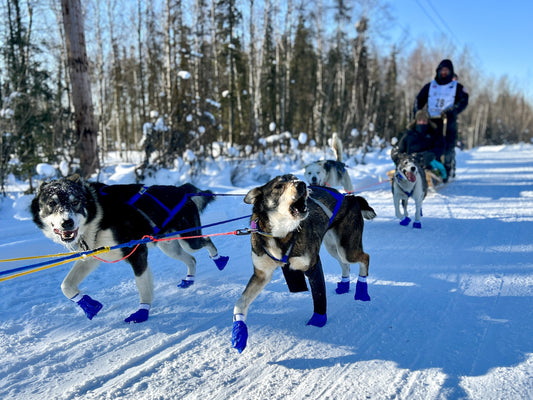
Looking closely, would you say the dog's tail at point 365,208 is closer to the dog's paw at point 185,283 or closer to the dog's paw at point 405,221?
the dog's paw at point 185,283

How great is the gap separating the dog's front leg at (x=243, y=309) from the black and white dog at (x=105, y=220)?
36.1 inches

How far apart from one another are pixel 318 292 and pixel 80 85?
631 centimetres

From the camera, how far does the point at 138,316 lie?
3107 millimetres

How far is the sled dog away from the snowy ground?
85.2 inches

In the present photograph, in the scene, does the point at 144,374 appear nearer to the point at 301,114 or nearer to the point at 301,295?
the point at 301,295

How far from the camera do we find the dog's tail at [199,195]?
4.17 metres

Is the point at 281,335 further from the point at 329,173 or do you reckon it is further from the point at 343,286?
the point at 329,173

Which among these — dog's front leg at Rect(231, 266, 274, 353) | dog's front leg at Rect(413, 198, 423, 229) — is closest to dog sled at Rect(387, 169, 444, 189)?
dog's front leg at Rect(413, 198, 423, 229)

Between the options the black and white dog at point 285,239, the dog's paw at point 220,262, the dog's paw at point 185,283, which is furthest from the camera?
the dog's paw at point 220,262

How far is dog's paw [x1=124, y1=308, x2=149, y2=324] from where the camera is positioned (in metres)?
3.09

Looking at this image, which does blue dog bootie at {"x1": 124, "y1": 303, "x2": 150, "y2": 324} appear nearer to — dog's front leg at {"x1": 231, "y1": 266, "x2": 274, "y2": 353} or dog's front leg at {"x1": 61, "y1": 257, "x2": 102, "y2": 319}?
dog's front leg at {"x1": 61, "y1": 257, "x2": 102, "y2": 319}

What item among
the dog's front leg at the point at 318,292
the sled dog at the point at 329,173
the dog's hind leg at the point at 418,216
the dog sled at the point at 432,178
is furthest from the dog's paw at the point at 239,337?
the dog sled at the point at 432,178

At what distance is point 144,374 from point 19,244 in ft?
10.1

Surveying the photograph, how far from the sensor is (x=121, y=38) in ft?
78.2
